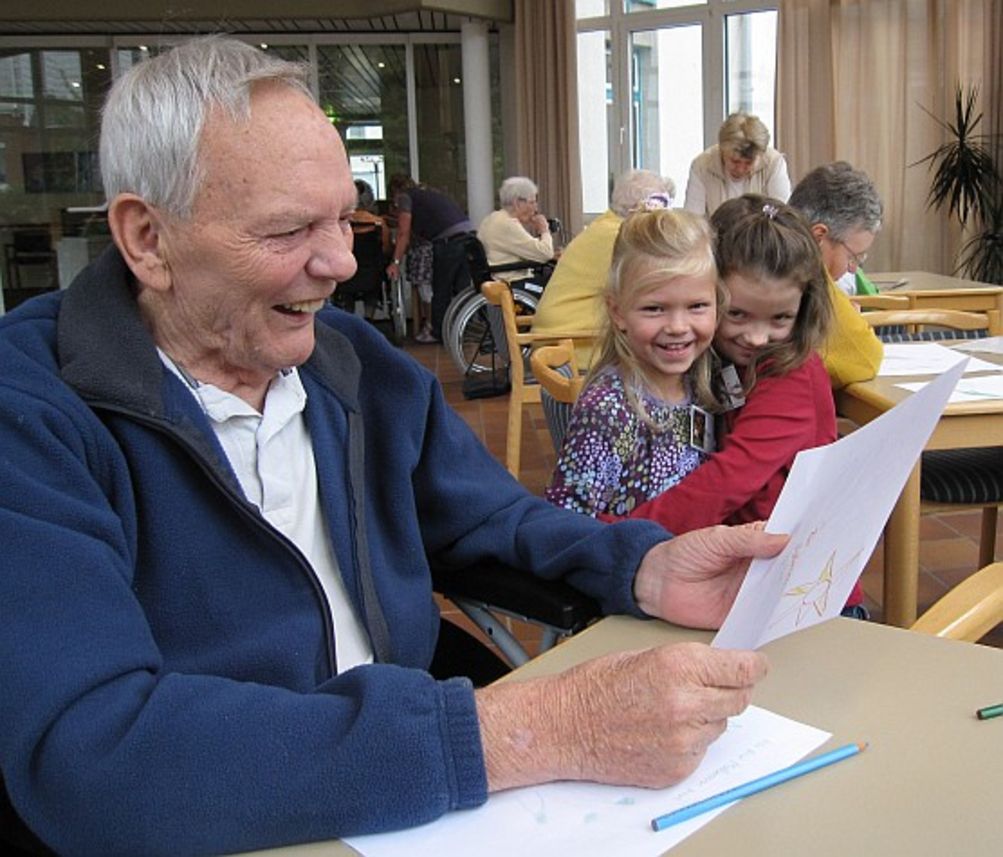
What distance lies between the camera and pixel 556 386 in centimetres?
247

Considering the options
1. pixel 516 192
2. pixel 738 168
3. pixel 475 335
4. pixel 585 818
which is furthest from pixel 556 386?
A: pixel 516 192

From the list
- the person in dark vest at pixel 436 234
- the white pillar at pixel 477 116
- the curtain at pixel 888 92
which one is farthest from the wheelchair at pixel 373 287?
the curtain at pixel 888 92

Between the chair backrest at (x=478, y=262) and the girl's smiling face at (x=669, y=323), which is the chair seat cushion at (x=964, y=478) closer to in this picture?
the girl's smiling face at (x=669, y=323)

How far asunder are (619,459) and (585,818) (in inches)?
39.0

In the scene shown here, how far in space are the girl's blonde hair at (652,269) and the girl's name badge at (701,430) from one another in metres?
0.02

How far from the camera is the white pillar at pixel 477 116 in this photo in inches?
354

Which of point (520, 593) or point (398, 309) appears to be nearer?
point (520, 593)

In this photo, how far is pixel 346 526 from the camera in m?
1.15

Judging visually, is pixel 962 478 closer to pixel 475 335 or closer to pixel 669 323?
pixel 669 323

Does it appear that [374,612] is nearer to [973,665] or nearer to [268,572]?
[268,572]

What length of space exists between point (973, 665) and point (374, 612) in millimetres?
592

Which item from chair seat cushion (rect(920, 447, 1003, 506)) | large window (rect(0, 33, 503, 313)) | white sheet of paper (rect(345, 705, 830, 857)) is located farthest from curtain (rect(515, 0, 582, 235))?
white sheet of paper (rect(345, 705, 830, 857))

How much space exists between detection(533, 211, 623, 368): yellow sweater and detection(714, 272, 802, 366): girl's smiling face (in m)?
2.08

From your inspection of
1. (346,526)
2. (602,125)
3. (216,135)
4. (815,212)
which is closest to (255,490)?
(346,526)
